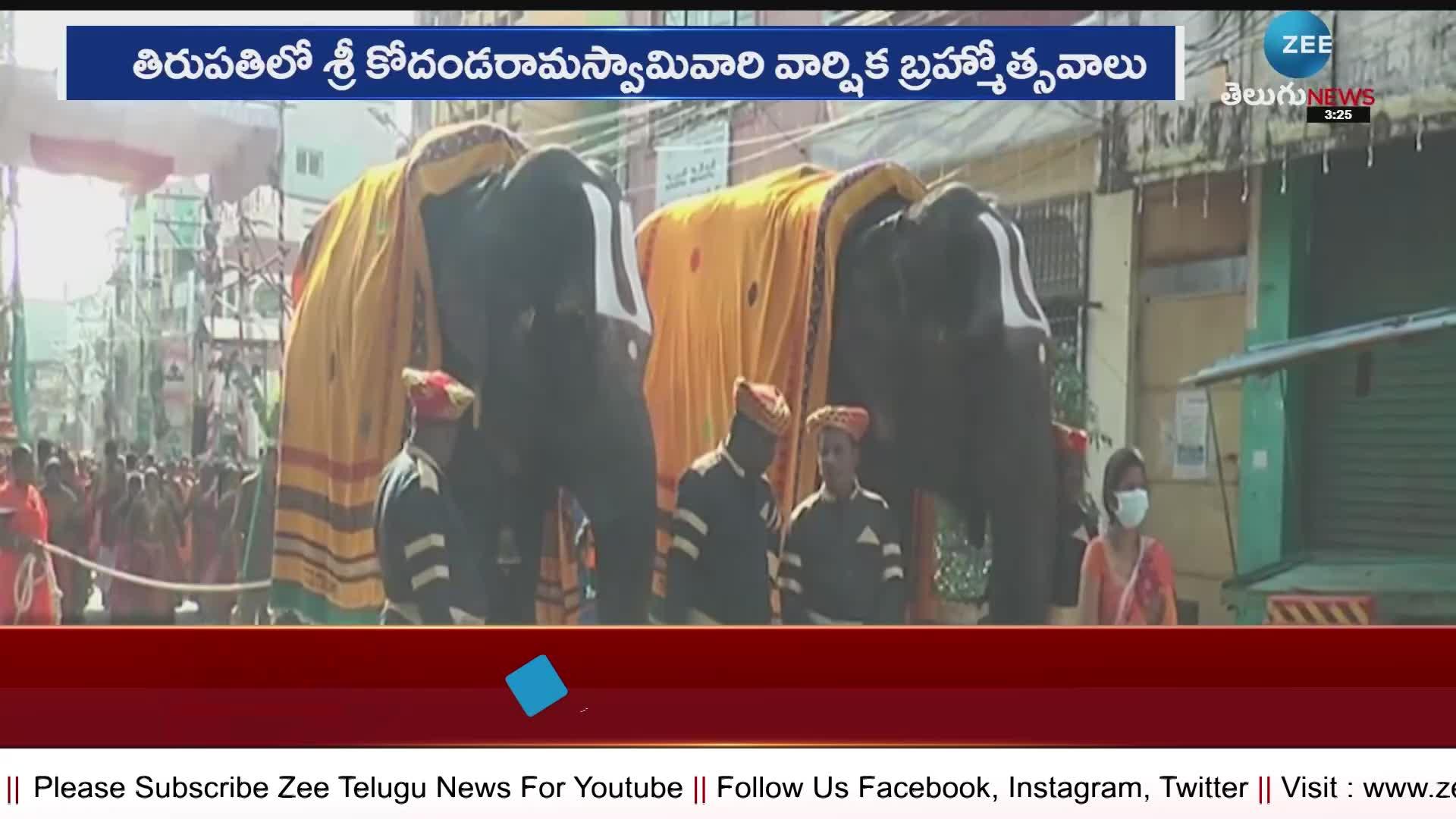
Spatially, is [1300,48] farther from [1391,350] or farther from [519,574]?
[519,574]

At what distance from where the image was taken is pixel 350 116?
1875 mm

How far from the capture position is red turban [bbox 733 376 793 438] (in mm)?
1880

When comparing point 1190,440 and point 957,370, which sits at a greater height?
point 957,370

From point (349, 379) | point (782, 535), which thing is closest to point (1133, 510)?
point (782, 535)

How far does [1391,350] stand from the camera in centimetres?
186

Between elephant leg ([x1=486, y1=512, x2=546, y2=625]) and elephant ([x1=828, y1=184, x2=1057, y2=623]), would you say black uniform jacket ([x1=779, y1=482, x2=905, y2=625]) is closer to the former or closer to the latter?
elephant ([x1=828, y1=184, x2=1057, y2=623])

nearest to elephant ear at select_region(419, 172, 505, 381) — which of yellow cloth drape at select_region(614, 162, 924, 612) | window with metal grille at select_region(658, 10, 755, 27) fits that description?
yellow cloth drape at select_region(614, 162, 924, 612)

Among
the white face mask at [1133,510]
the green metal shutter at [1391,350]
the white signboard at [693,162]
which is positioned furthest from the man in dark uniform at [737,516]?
the green metal shutter at [1391,350]

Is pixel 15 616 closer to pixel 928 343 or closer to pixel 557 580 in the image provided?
pixel 557 580

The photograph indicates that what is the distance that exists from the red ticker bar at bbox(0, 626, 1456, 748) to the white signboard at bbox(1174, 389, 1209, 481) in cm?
29

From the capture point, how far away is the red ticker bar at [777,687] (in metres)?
1.86

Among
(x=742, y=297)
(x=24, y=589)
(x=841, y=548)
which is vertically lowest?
(x=24, y=589)

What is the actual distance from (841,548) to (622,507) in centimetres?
41

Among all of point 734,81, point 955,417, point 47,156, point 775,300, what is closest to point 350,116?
point 47,156
